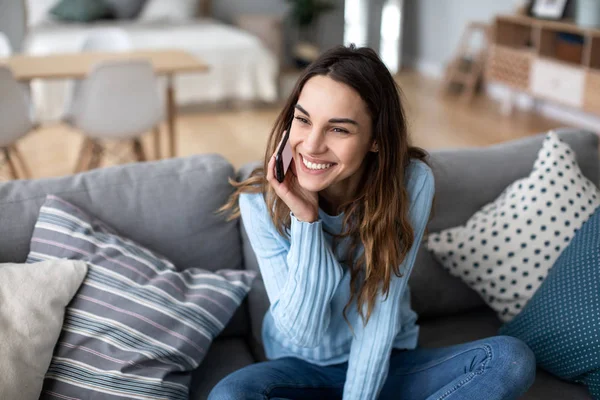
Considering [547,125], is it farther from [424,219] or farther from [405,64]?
[424,219]

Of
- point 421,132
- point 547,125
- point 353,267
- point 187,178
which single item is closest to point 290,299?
point 353,267

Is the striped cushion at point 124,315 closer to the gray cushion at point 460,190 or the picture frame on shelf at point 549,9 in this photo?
the gray cushion at point 460,190

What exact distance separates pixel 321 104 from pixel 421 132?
385cm

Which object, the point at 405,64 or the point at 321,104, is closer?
the point at 321,104

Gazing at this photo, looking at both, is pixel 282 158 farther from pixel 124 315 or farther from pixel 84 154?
pixel 84 154

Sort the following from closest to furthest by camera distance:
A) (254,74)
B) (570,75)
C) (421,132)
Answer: (570,75)
(421,132)
(254,74)

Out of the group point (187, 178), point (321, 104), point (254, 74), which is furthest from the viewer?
point (254, 74)

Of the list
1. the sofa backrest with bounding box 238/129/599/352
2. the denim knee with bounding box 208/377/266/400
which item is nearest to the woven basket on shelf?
the sofa backrest with bounding box 238/129/599/352

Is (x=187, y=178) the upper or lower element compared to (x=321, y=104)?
lower

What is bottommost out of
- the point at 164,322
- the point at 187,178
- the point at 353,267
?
the point at 164,322

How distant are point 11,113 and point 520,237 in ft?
8.00

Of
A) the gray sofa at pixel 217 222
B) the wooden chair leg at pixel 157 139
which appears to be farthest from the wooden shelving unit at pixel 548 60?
the gray sofa at pixel 217 222

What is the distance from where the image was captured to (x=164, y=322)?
1387mm

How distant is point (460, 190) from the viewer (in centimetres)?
176
